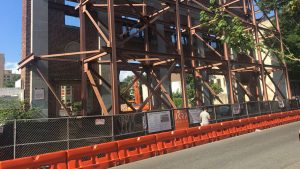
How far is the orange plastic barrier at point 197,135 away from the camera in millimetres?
14336

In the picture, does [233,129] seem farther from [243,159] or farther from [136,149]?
[243,159]

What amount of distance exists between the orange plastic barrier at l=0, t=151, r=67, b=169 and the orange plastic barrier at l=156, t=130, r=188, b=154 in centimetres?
445

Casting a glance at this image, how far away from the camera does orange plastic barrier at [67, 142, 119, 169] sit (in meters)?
9.76

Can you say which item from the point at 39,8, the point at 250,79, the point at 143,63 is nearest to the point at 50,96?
the point at 39,8

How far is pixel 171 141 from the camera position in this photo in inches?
527

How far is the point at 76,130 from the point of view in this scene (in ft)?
42.6

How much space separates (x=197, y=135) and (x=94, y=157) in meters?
6.14

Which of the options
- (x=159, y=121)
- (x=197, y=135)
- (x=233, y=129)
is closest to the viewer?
(x=197, y=135)

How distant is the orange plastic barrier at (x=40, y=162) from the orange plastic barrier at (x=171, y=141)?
4451 millimetres

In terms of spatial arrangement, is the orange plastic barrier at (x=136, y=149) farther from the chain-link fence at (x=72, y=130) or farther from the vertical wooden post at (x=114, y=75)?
the vertical wooden post at (x=114, y=75)

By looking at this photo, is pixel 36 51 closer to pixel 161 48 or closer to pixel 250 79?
pixel 161 48

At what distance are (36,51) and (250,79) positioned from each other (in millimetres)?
25346

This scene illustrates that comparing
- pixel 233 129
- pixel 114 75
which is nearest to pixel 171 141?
pixel 114 75

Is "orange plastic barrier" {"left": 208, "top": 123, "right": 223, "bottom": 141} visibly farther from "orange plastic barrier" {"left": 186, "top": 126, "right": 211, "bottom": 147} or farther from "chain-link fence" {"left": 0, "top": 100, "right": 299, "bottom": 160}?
"chain-link fence" {"left": 0, "top": 100, "right": 299, "bottom": 160}
